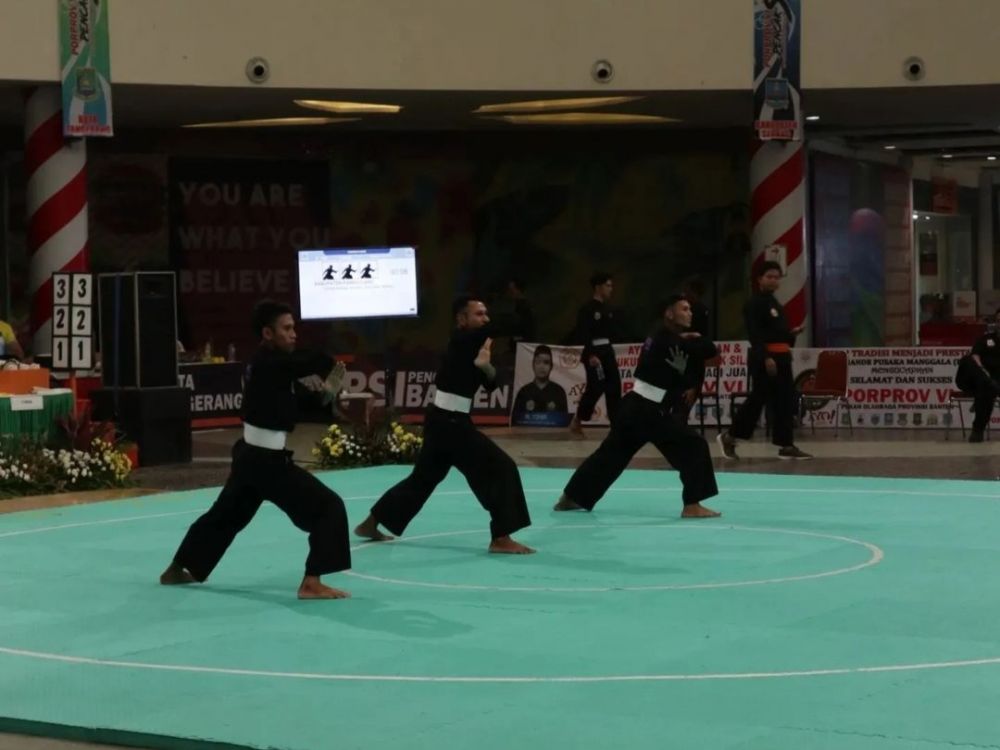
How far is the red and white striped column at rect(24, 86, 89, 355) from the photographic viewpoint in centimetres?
2222

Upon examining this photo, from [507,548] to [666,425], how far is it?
227 centimetres

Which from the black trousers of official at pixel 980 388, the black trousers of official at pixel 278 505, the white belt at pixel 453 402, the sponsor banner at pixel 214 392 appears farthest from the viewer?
the sponsor banner at pixel 214 392

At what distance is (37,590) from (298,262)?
10.2 metres

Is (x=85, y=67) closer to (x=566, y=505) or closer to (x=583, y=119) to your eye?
(x=583, y=119)

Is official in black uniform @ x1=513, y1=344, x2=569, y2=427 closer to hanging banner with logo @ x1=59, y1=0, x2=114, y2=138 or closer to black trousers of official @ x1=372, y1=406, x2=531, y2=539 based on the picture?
hanging banner with logo @ x1=59, y1=0, x2=114, y2=138

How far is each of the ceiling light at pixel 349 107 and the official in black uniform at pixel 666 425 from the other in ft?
37.5

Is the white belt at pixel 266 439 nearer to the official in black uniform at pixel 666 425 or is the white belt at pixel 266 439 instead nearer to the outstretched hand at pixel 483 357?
the outstretched hand at pixel 483 357

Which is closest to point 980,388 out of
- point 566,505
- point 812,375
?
point 812,375

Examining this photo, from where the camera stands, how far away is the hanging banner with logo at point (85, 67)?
20906 mm

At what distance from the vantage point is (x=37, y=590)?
1047cm

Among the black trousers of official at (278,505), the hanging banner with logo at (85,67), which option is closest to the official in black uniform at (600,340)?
the hanging banner with logo at (85,67)

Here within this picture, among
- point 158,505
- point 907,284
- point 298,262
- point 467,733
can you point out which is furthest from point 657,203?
point 467,733

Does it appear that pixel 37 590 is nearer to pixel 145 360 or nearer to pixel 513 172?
pixel 145 360

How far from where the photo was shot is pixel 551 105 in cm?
2512
